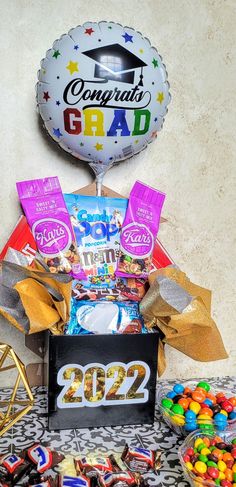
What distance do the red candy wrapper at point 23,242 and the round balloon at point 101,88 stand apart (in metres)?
0.22

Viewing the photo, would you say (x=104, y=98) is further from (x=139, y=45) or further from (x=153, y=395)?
(x=153, y=395)

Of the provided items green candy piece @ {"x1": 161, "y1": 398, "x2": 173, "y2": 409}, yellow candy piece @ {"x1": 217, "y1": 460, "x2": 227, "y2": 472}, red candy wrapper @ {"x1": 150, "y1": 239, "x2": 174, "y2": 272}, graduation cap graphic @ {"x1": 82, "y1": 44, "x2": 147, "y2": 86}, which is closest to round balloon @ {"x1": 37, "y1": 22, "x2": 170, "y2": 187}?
graduation cap graphic @ {"x1": 82, "y1": 44, "x2": 147, "y2": 86}

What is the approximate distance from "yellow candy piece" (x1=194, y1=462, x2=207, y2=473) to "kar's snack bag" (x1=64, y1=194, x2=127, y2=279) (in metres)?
0.49

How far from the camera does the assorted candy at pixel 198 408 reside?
4.33 ft

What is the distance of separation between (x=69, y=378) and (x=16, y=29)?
83 centimetres

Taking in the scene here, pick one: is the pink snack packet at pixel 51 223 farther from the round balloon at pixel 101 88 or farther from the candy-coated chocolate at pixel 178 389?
the candy-coated chocolate at pixel 178 389

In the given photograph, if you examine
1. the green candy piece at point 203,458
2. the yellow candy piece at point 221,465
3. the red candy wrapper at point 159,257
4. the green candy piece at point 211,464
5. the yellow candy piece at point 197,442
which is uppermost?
the red candy wrapper at point 159,257

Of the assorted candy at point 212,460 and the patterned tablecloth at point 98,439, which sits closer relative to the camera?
the assorted candy at point 212,460

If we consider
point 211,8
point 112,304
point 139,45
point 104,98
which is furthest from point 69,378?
point 211,8

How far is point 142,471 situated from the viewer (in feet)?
3.94

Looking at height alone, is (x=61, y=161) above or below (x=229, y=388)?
above

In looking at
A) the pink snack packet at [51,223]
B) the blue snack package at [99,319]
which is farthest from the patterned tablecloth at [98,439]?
the pink snack packet at [51,223]

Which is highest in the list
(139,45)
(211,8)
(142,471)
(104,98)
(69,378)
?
(211,8)

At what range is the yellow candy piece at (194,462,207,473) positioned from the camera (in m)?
1.14
